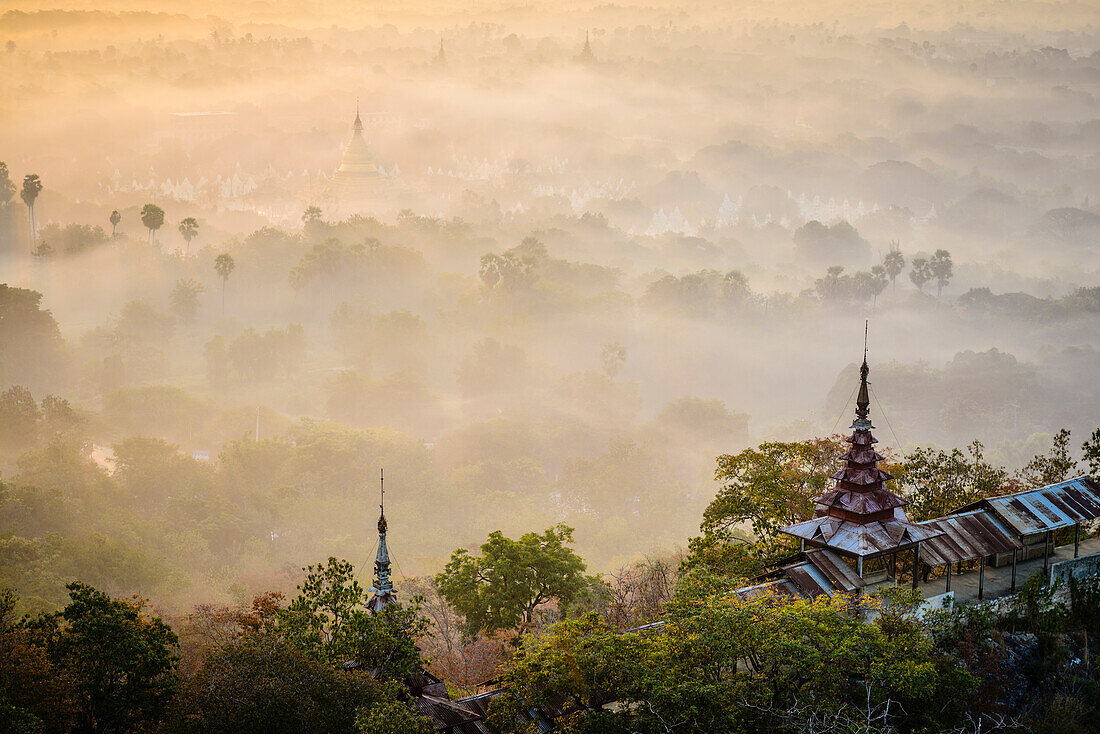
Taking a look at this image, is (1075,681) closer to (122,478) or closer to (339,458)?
(339,458)

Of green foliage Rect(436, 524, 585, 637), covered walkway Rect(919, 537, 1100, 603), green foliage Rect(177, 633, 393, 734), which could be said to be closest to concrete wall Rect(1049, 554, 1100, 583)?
covered walkway Rect(919, 537, 1100, 603)

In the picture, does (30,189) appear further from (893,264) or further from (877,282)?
(893,264)

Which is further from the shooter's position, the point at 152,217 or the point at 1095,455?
the point at 152,217

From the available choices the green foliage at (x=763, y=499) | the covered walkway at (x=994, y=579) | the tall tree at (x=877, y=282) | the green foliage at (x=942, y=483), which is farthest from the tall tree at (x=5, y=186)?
the covered walkway at (x=994, y=579)

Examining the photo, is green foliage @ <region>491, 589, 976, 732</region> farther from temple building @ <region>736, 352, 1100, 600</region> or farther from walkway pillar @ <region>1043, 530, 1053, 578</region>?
walkway pillar @ <region>1043, 530, 1053, 578</region>

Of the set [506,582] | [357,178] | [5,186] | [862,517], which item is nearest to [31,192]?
[5,186]
